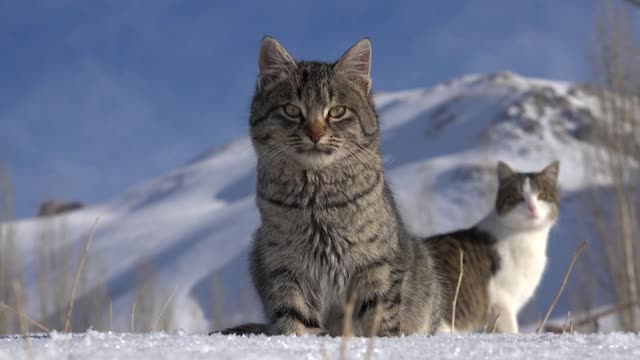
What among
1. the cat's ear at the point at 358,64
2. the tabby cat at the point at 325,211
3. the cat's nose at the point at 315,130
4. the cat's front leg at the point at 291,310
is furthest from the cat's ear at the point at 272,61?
the cat's front leg at the point at 291,310

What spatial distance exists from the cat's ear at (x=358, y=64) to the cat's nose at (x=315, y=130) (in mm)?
421

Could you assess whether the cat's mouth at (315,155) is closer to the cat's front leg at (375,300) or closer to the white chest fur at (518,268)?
the cat's front leg at (375,300)

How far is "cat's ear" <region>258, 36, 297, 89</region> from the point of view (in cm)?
317

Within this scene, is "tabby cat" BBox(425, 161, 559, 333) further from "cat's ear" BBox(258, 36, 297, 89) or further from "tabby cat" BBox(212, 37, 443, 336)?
"cat's ear" BBox(258, 36, 297, 89)

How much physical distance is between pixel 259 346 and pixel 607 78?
12433mm

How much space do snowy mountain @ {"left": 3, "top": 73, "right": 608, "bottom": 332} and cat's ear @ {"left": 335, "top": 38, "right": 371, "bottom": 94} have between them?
1064 cm

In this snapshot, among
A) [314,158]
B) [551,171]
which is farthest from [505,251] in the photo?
[314,158]

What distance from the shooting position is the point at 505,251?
580 cm

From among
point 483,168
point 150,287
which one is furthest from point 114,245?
point 150,287

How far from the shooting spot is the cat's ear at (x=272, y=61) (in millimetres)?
3170

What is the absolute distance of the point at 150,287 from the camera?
15.0 metres

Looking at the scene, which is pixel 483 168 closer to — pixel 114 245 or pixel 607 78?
pixel 607 78

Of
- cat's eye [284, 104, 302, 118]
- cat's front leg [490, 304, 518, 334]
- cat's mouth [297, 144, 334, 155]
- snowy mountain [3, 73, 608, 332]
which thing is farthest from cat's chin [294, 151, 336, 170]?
snowy mountain [3, 73, 608, 332]

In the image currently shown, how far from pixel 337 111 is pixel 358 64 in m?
0.35
